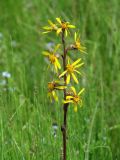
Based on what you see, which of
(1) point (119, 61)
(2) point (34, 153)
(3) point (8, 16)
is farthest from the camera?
(3) point (8, 16)

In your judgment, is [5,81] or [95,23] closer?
[5,81]

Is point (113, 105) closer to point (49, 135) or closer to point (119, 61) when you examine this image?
point (119, 61)

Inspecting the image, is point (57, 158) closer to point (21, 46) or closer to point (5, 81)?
point (5, 81)

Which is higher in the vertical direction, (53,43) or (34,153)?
(53,43)

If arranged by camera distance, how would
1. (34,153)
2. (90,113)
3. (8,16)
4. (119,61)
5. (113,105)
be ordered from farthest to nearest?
(8,16)
(119,61)
(113,105)
(90,113)
(34,153)

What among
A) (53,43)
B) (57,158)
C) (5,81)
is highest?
(53,43)

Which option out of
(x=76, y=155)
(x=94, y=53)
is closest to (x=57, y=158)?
(x=76, y=155)
